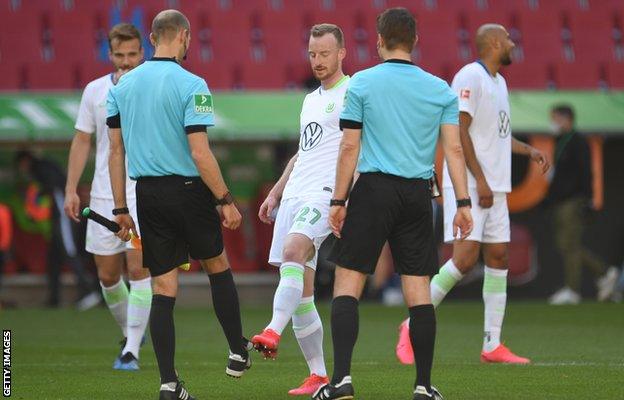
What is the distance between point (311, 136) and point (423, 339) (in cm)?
162

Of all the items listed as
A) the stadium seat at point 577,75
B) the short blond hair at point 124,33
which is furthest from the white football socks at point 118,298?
the stadium seat at point 577,75

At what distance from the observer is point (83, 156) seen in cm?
972

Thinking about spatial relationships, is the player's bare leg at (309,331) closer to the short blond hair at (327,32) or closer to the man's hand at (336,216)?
the man's hand at (336,216)

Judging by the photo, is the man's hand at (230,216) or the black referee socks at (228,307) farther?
the black referee socks at (228,307)

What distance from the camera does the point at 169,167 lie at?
23.7ft

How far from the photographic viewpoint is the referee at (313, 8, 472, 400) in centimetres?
691

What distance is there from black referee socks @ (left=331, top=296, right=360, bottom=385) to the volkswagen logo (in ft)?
4.33

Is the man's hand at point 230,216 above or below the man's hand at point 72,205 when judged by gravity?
above

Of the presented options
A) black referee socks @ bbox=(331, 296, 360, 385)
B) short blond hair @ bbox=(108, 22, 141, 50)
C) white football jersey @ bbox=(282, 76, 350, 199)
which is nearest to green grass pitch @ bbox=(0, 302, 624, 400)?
black referee socks @ bbox=(331, 296, 360, 385)

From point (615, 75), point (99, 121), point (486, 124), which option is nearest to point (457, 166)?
point (486, 124)

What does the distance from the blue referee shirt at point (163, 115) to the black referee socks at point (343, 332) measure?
1.08 metres

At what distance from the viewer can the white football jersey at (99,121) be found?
382 inches

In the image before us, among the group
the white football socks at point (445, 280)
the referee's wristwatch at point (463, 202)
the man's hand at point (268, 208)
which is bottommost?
the white football socks at point (445, 280)

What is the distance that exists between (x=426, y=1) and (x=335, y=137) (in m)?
12.7
